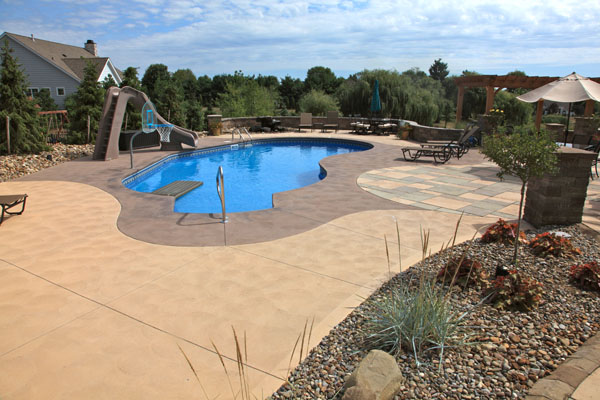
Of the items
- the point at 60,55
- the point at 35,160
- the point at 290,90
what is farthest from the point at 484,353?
the point at 290,90

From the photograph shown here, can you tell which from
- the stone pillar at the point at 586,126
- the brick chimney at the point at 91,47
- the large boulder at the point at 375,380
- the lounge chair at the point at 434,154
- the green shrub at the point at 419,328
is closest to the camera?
the large boulder at the point at 375,380

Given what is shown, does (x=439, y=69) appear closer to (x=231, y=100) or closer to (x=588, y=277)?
(x=231, y=100)

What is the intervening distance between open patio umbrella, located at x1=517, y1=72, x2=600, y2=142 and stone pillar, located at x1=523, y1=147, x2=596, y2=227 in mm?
4722

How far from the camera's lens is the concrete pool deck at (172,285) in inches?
125

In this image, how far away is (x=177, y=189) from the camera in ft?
31.6

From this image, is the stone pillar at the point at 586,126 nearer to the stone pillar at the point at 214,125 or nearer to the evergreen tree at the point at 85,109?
the stone pillar at the point at 214,125

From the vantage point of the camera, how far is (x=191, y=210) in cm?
890

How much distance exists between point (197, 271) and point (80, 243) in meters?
2.19

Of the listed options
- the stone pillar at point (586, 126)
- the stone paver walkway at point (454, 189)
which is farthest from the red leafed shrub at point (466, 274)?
the stone pillar at point (586, 126)

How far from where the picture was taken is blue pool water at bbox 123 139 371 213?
988cm

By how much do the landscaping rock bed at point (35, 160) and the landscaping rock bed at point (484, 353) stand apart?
10464 mm

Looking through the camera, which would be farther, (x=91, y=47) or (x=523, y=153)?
(x=91, y=47)

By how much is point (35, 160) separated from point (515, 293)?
42.8ft

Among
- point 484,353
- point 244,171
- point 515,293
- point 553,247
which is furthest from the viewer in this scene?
point 244,171
